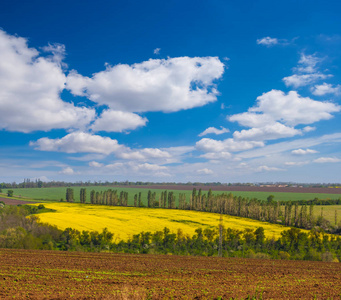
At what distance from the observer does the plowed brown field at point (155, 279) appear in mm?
→ 17453

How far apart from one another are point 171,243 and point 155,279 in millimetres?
24461

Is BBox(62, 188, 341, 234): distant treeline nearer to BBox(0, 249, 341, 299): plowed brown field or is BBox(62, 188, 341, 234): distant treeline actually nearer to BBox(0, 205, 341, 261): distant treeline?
BBox(0, 205, 341, 261): distant treeline

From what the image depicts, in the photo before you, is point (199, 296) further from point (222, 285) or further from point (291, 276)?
point (291, 276)

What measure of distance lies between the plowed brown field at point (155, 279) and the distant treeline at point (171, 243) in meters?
11.1

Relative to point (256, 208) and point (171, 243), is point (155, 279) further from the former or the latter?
point (256, 208)

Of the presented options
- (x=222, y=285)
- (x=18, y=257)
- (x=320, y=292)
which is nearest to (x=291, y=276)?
(x=320, y=292)

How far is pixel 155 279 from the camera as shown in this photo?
21.4m

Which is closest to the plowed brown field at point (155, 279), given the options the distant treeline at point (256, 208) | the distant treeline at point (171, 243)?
the distant treeline at point (171, 243)

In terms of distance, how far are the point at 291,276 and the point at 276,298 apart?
900cm

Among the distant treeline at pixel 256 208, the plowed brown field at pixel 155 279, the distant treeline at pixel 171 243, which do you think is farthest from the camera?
the distant treeline at pixel 256 208

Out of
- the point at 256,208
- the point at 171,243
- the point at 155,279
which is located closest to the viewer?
the point at 155,279

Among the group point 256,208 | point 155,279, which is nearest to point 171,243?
point 155,279

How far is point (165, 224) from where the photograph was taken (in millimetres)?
65438

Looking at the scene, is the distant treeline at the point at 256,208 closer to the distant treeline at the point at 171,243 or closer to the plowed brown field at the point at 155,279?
the distant treeline at the point at 171,243
